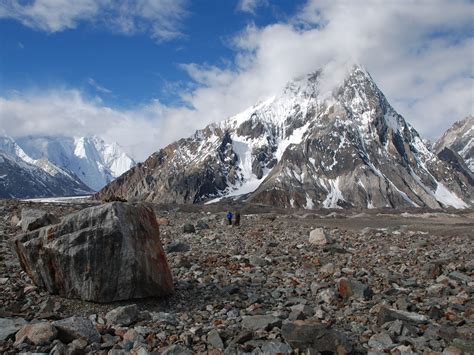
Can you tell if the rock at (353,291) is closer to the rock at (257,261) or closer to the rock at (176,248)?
the rock at (257,261)

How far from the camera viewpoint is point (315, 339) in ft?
28.5

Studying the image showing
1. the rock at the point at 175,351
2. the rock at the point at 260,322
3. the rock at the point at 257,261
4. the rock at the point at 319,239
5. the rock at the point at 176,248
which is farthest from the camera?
the rock at the point at 319,239

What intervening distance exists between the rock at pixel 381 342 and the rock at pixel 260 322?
6.25ft

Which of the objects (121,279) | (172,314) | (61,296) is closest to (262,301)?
(172,314)

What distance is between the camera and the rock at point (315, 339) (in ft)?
27.9

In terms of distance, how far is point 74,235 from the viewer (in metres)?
11.8

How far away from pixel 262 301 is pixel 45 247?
5845 millimetres

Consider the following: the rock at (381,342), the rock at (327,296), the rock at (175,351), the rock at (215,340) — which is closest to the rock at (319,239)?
the rock at (327,296)

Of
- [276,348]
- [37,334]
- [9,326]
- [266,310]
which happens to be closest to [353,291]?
[266,310]

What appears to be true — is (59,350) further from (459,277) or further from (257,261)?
(459,277)

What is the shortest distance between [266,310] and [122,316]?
11.7 ft

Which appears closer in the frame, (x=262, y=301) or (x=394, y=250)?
(x=262, y=301)

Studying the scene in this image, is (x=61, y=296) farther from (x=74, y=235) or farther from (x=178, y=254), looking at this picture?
(x=178, y=254)

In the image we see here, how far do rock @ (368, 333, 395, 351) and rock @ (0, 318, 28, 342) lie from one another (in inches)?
268
